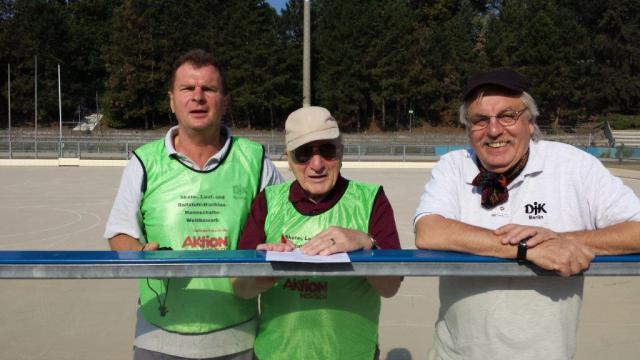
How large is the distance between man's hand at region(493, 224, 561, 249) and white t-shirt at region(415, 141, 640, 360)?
207 mm

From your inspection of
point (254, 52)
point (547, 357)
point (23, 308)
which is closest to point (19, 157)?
point (23, 308)

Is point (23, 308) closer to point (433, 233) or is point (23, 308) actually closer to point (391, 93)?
point (433, 233)

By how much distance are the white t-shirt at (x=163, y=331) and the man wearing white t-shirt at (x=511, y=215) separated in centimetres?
85

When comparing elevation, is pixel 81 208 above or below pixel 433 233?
below

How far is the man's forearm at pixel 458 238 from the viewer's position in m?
1.99

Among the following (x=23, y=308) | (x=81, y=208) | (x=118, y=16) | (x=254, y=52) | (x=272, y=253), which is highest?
(x=118, y=16)

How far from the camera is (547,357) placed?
2209 millimetres

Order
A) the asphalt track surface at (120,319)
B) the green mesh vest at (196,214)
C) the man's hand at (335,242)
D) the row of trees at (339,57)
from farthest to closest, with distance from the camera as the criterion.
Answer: the row of trees at (339,57) → the asphalt track surface at (120,319) → the green mesh vest at (196,214) → the man's hand at (335,242)

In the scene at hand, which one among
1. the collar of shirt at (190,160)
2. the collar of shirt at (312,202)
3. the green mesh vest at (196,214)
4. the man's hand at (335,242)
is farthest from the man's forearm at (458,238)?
the collar of shirt at (190,160)

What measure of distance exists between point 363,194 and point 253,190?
593 millimetres

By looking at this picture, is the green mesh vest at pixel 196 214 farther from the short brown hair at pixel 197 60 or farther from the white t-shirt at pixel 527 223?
the white t-shirt at pixel 527 223

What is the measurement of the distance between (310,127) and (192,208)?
719mm

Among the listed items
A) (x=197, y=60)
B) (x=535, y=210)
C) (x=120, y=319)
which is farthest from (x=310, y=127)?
(x=120, y=319)

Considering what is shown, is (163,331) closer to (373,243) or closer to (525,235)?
(373,243)
